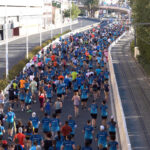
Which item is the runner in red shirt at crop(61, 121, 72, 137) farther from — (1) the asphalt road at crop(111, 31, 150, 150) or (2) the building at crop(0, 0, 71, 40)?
(2) the building at crop(0, 0, 71, 40)

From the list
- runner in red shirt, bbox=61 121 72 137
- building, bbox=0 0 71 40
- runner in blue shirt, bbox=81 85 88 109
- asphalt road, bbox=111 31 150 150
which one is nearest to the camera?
runner in red shirt, bbox=61 121 72 137

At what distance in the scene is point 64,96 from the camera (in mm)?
23172

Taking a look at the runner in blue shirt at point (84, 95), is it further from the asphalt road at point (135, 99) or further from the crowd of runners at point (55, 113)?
the asphalt road at point (135, 99)

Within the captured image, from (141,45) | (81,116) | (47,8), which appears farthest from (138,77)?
(47,8)

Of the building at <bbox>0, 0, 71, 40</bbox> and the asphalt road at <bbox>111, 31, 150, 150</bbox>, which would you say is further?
the building at <bbox>0, 0, 71, 40</bbox>

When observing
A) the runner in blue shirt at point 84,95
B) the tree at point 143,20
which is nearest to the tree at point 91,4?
the tree at point 143,20

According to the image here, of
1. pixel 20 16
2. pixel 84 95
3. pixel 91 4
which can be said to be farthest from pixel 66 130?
pixel 91 4

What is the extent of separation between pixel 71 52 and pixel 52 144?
91.4 feet

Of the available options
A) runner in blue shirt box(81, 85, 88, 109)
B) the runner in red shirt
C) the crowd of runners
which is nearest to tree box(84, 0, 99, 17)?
the crowd of runners

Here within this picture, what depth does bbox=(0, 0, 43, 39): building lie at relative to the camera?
6512 cm

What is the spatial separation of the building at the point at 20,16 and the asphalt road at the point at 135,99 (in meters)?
24.9

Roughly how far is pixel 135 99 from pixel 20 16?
50.9 meters

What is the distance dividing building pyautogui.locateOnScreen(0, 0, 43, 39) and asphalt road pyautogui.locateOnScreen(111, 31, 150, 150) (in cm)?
2487

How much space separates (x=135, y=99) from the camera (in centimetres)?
2520
